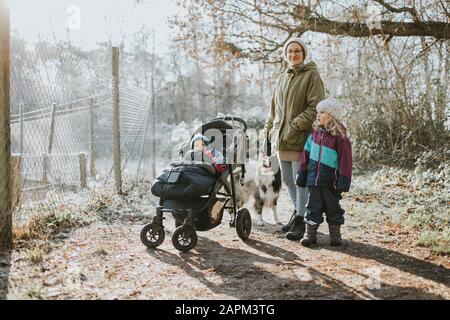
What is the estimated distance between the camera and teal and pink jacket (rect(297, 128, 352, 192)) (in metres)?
4.29

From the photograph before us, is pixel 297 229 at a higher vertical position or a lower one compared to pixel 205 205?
lower

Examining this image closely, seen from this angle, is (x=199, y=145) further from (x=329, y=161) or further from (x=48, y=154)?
(x=48, y=154)

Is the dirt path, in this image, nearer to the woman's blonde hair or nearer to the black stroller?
the black stroller

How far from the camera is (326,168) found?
435 centimetres

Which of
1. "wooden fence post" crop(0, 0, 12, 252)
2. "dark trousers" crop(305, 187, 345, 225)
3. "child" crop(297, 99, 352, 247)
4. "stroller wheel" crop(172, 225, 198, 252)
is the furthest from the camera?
"dark trousers" crop(305, 187, 345, 225)

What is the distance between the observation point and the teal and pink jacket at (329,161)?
429 cm

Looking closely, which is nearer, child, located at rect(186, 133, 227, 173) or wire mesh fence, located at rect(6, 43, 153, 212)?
child, located at rect(186, 133, 227, 173)

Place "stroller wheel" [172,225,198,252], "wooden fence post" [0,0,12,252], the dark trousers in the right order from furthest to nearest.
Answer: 1. the dark trousers
2. "stroller wheel" [172,225,198,252]
3. "wooden fence post" [0,0,12,252]

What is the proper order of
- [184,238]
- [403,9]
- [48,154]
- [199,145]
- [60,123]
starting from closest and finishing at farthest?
[184,238], [199,145], [48,154], [60,123], [403,9]

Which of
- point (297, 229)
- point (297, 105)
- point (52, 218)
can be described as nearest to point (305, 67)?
point (297, 105)

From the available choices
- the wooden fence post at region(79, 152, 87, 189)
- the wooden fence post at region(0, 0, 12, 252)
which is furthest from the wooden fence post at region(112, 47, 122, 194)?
the wooden fence post at region(0, 0, 12, 252)

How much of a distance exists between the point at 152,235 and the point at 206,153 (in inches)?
35.7

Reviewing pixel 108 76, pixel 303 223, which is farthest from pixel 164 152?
pixel 303 223

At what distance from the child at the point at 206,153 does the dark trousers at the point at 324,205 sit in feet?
2.87
